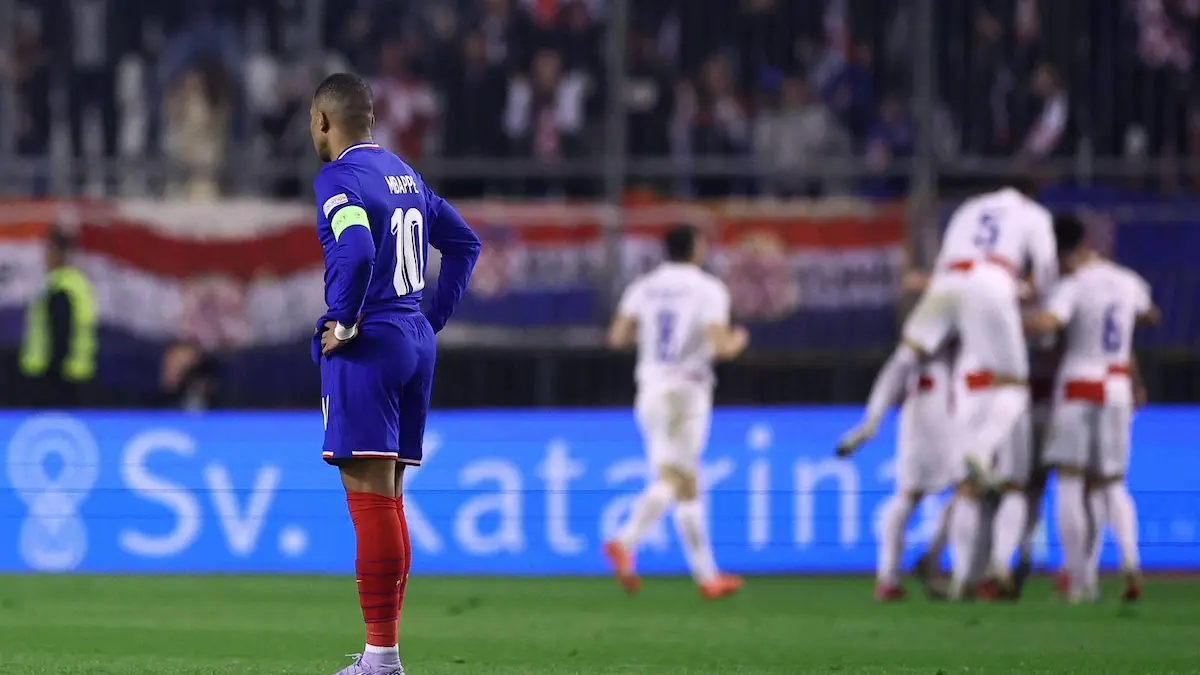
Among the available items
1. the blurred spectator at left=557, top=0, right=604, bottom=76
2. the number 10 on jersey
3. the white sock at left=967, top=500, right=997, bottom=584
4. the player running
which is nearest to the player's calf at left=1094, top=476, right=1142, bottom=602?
the white sock at left=967, top=500, right=997, bottom=584

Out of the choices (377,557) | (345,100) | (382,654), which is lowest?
(382,654)

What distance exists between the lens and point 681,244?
12930mm

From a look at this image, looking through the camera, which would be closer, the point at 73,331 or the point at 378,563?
the point at 378,563

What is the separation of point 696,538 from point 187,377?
4818 millimetres

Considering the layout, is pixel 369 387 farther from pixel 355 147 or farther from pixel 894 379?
pixel 894 379

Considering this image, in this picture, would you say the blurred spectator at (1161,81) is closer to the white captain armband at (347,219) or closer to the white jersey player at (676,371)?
the white jersey player at (676,371)

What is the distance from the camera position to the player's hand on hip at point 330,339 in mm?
6793

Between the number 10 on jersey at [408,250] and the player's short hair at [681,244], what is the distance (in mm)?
5912

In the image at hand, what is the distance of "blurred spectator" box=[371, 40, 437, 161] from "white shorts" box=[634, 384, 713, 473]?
4759mm

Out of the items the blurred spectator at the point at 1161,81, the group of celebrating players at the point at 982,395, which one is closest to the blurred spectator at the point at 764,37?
the blurred spectator at the point at 1161,81

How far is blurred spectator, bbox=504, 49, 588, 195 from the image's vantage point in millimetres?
16797

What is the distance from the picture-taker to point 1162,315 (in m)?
15.3

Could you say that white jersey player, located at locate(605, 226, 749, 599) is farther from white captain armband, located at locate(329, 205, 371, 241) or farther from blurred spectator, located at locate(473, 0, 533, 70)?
white captain armband, located at locate(329, 205, 371, 241)

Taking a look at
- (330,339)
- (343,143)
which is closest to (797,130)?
(343,143)
